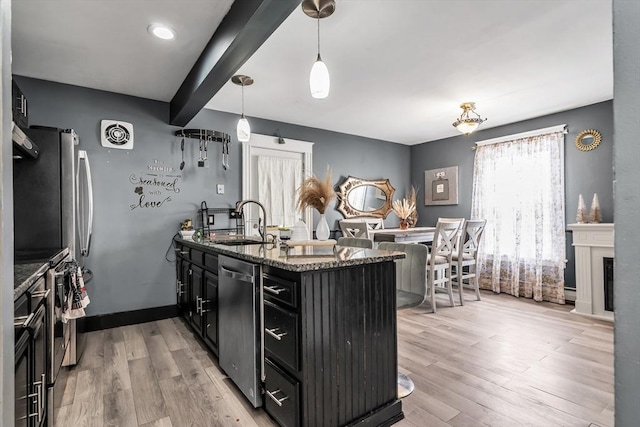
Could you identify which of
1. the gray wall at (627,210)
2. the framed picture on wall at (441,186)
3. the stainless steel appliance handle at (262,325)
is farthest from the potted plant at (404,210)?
the gray wall at (627,210)

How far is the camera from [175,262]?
3.60 meters

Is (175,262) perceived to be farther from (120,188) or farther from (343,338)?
(343,338)

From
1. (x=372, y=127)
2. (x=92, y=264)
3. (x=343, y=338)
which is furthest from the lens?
(x=372, y=127)

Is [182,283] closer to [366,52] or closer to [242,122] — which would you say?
[242,122]

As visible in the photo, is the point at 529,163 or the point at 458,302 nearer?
the point at 458,302

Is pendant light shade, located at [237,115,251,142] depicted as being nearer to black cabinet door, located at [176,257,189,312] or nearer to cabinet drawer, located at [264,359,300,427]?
black cabinet door, located at [176,257,189,312]

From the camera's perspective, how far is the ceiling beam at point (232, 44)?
1.67 m

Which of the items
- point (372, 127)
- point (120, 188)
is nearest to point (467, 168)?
point (372, 127)

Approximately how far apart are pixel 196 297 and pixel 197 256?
0.35 metres

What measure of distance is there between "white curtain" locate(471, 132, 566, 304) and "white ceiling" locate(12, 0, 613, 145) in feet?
2.49

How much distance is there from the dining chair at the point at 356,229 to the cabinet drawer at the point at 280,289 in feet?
7.47

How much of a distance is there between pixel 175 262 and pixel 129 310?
2.10 ft

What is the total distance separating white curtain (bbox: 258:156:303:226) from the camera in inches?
168

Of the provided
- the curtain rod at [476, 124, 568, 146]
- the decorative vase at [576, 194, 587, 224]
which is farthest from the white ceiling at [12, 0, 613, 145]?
the decorative vase at [576, 194, 587, 224]
